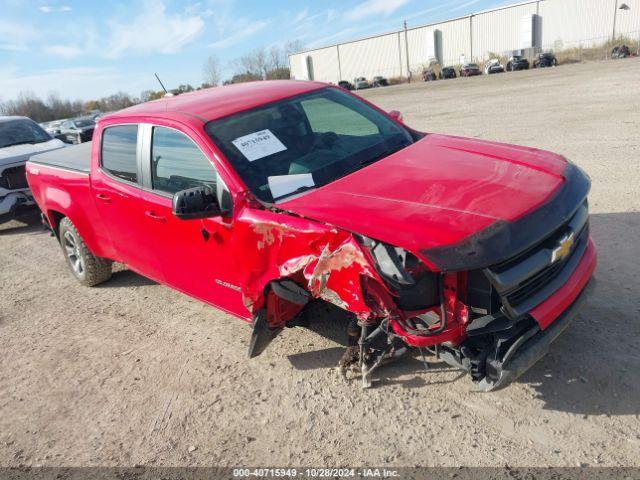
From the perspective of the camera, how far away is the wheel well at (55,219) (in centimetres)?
551

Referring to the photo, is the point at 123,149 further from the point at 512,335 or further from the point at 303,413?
the point at 512,335

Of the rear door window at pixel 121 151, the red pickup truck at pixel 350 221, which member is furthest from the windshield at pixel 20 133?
the rear door window at pixel 121 151

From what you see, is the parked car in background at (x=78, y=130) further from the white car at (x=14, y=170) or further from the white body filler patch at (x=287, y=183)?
the white body filler patch at (x=287, y=183)

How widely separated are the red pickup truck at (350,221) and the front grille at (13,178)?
405 centimetres

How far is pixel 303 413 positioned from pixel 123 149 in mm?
2654

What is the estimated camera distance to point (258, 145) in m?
3.40

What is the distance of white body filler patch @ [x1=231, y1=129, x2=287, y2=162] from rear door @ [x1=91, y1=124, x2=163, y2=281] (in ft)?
3.48

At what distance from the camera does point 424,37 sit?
6788 centimetres

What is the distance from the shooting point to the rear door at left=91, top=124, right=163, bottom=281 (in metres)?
4.00

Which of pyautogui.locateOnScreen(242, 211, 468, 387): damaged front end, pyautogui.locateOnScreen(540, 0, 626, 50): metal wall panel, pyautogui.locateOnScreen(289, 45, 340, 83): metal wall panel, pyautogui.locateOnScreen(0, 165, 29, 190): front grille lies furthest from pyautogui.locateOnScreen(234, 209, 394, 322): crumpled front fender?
pyautogui.locateOnScreen(289, 45, 340, 83): metal wall panel

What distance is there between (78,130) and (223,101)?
62.3 ft

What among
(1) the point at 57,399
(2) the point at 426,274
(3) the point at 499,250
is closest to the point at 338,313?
(2) the point at 426,274

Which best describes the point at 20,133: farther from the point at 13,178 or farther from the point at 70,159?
the point at 70,159

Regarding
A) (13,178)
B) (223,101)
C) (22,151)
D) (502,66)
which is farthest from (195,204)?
(502,66)
